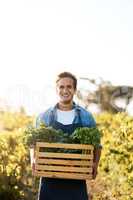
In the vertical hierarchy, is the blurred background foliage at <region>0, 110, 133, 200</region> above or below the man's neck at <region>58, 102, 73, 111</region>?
below

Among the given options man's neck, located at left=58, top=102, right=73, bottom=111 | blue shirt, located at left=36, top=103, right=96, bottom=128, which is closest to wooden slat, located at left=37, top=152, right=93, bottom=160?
blue shirt, located at left=36, top=103, right=96, bottom=128

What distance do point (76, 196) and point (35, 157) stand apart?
43 centimetres

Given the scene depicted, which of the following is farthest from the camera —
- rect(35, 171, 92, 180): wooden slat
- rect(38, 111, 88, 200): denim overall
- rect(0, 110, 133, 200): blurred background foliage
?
rect(0, 110, 133, 200): blurred background foliage

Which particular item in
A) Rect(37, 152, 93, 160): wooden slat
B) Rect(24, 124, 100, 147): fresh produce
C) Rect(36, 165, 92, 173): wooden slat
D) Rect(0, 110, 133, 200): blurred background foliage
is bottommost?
Rect(0, 110, 133, 200): blurred background foliage

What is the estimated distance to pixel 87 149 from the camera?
14.6ft

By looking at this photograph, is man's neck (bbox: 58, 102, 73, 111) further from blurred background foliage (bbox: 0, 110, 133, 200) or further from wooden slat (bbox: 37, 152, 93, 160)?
blurred background foliage (bbox: 0, 110, 133, 200)

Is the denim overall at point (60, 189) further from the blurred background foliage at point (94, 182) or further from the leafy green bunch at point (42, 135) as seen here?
the blurred background foliage at point (94, 182)

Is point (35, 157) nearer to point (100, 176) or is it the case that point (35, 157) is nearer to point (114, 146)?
point (114, 146)

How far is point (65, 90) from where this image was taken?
4562mm

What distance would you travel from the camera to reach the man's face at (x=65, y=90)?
457cm

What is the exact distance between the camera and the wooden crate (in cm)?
441

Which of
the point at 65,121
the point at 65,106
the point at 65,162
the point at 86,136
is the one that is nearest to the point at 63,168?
the point at 65,162

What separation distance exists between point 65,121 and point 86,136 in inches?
11.4

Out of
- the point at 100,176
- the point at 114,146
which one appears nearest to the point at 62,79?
the point at 114,146
